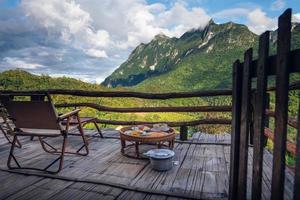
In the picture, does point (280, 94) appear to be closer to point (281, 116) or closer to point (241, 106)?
point (281, 116)

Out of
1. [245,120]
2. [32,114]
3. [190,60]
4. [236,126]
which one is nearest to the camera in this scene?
[245,120]

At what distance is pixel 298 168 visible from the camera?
1.24 metres

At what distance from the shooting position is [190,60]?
48.6 meters

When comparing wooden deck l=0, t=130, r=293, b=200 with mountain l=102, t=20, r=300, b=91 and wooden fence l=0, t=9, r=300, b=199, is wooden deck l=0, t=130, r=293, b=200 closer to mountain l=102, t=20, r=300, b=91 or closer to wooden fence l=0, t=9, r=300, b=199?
wooden fence l=0, t=9, r=300, b=199

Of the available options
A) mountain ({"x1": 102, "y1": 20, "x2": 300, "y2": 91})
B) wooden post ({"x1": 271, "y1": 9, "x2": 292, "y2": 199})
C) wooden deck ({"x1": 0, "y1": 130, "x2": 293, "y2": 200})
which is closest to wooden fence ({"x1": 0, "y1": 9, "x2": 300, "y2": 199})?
wooden post ({"x1": 271, "y1": 9, "x2": 292, "y2": 199})

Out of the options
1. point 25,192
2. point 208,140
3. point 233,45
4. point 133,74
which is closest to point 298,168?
point 25,192

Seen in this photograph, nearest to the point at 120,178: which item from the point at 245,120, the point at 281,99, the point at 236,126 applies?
the point at 236,126

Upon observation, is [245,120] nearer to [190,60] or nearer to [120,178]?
[120,178]

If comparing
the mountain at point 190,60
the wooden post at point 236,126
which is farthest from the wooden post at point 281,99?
the mountain at point 190,60

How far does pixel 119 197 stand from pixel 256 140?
1351mm

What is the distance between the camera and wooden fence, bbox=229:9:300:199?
1.36 metres

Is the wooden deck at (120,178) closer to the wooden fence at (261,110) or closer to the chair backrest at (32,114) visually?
the chair backrest at (32,114)

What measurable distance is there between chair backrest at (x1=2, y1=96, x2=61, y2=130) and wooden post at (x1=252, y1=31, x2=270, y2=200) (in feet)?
7.65

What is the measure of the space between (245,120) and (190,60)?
1878 inches
